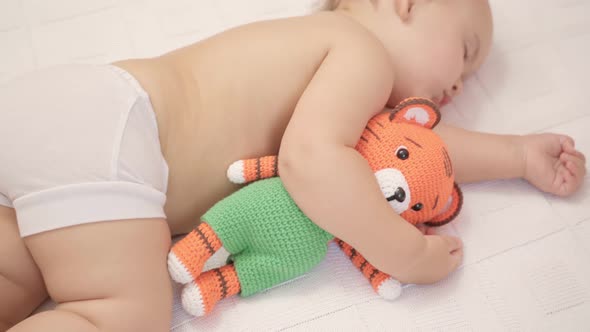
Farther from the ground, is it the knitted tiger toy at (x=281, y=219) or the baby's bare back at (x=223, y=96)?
the baby's bare back at (x=223, y=96)

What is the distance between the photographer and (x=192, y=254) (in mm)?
834

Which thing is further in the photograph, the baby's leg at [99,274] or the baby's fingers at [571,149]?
the baby's fingers at [571,149]

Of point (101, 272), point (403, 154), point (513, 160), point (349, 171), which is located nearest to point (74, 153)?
point (101, 272)

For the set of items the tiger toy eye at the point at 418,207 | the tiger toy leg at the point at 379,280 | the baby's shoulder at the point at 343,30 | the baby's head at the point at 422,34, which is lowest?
the tiger toy leg at the point at 379,280

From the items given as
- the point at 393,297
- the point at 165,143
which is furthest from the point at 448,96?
the point at 165,143

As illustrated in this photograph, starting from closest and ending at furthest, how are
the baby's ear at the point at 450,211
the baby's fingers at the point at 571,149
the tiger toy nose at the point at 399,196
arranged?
the tiger toy nose at the point at 399,196 → the baby's ear at the point at 450,211 → the baby's fingers at the point at 571,149

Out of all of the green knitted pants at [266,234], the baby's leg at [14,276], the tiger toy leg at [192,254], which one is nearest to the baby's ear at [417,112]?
the green knitted pants at [266,234]

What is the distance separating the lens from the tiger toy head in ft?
2.89

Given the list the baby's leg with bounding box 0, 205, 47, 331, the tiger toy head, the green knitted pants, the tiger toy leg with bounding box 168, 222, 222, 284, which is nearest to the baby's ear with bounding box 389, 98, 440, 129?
the tiger toy head

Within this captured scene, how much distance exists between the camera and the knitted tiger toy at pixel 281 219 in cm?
85

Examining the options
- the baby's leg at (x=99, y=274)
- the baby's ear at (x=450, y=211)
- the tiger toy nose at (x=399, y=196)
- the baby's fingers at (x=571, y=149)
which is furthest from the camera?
the baby's fingers at (x=571, y=149)

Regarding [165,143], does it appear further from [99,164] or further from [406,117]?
[406,117]

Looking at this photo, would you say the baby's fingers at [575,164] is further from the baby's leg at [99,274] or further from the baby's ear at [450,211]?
the baby's leg at [99,274]

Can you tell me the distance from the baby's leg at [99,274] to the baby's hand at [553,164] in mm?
732
